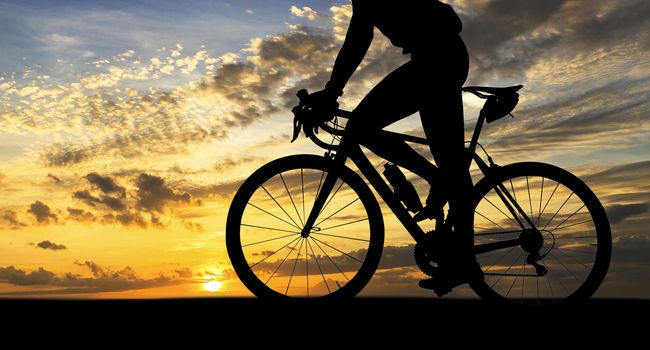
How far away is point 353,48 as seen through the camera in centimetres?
504

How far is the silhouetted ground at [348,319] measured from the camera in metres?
4.65

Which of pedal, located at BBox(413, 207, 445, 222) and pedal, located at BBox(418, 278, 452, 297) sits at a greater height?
pedal, located at BBox(413, 207, 445, 222)

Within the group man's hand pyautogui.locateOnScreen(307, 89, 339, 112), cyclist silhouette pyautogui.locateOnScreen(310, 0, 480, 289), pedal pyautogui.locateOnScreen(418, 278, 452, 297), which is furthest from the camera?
pedal pyautogui.locateOnScreen(418, 278, 452, 297)

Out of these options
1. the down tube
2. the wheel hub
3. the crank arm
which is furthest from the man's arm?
the wheel hub

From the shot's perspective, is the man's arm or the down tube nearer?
the man's arm

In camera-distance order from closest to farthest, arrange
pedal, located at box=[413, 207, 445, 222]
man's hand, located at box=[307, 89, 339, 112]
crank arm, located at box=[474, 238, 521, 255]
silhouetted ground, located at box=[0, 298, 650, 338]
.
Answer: silhouetted ground, located at box=[0, 298, 650, 338] → man's hand, located at box=[307, 89, 339, 112] → pedal, located at box=[413, 207, 445, 222] → crank arm, located at box=[474, 238, 521, 255]

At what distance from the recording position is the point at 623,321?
5.15m

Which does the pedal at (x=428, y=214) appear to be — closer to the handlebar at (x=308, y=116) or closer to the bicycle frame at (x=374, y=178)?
the bicycle frame at (x=374, y=178)

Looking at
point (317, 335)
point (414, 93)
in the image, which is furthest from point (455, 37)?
point (317, 335)

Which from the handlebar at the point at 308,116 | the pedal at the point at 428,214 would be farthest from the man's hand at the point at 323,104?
the pedal at the point at 428,214

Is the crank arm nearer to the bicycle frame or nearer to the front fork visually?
the bicycle frame

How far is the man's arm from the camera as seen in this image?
504 centimetres

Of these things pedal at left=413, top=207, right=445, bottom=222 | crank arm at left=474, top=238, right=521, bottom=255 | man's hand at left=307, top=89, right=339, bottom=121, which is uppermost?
man's hand at left=307, top=89, right=339, bottom=121

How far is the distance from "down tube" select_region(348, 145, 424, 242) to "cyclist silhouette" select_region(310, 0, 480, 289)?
0.44 feet
